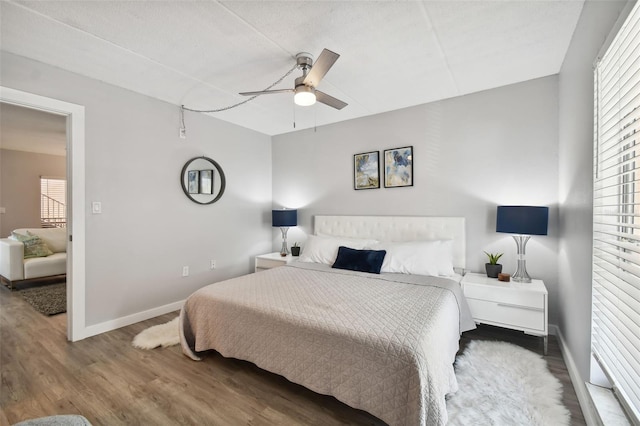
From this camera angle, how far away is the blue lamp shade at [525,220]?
8.05ft

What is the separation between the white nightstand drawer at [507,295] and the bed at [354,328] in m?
0.18

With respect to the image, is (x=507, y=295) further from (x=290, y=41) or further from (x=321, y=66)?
(x=290, y=41)

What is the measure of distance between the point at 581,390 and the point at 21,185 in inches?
356

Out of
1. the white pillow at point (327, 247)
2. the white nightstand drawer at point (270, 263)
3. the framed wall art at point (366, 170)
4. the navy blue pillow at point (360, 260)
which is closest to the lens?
the navy blue pillow at point (360, 260)

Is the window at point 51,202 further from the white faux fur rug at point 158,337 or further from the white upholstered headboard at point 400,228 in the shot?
the white upholstered headboard at point 400,228

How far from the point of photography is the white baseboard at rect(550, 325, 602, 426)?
148cm

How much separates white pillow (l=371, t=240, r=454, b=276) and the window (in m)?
7.59

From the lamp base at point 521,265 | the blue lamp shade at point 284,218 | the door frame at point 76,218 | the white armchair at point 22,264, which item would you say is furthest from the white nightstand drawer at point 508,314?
the white armchair at point 22,264

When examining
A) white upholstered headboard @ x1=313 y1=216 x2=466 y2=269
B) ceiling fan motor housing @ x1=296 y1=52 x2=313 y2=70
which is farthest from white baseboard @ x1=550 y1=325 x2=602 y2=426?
ceiling fan motor housing @ x1=296 y1=52 x2=313 y2=70

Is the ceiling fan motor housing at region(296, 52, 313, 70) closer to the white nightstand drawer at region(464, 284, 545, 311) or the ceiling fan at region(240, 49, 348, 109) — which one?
the ceiling fan at region(240, 49, 348, 109)

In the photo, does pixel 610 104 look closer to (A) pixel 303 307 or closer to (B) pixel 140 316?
(A) pixel 303 307

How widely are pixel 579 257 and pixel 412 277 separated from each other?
122 centimetres

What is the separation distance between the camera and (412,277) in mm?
2686

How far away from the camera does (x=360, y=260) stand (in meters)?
3.04
